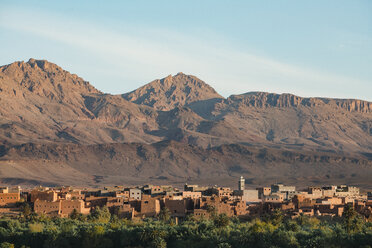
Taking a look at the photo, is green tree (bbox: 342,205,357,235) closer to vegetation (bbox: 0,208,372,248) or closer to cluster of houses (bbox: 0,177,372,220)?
vegetation (bbox: 0,208,372,248)

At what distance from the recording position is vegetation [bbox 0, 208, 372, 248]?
79938 millimetres

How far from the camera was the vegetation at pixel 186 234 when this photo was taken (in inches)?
3147

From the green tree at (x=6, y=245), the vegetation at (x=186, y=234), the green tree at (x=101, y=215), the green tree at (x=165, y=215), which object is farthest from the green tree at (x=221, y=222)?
the green tree at (x=6, y=245)

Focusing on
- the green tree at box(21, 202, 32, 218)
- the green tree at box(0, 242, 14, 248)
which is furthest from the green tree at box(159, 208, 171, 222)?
the green tree at box(0, 242, 14, 248)

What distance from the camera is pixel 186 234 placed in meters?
86.1

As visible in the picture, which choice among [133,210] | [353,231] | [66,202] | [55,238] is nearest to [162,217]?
[133,210]

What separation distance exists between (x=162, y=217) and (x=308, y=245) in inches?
1182

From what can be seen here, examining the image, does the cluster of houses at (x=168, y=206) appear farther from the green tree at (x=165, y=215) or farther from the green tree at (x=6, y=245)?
the green tree at (x=6, y=245)

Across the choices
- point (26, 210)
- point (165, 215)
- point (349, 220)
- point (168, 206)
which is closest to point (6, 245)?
A: point (26, 210)

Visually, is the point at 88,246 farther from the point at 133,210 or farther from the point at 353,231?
the point at 353,231

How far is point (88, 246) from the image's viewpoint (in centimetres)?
8569

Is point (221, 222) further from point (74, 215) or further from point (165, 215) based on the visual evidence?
point (74, 215)

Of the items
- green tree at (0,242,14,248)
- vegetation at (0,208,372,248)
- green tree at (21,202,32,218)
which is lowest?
green tree at (0,242,14,248)

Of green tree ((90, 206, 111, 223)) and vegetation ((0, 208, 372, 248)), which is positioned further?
→ green tree ((90, 206, 111, 223))
